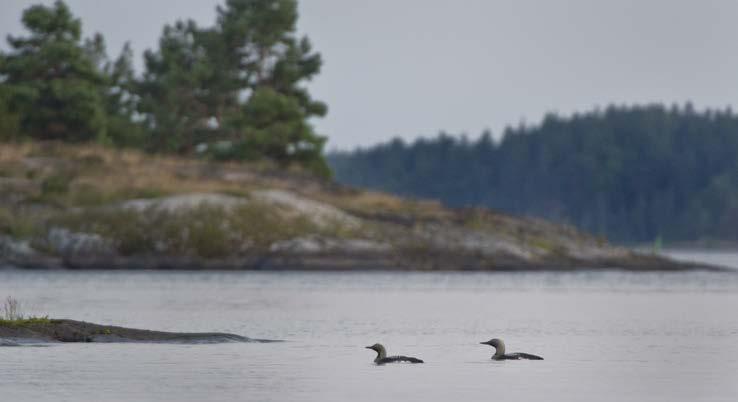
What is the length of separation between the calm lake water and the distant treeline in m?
35.4

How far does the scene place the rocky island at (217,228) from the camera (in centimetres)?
8781

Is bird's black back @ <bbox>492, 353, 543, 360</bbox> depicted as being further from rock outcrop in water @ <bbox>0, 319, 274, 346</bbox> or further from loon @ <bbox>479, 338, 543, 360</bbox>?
rock outcrop in water @ <bbox>0, 319, 274, 346</bbox>

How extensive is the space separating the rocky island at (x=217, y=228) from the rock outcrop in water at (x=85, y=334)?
47.7 meters

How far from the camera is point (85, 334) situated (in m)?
39.0

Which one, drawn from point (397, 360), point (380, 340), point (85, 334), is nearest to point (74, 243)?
point (380, 340)

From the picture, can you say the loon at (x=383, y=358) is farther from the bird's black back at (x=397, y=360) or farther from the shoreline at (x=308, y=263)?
the shoreline at (x=308, y=263)

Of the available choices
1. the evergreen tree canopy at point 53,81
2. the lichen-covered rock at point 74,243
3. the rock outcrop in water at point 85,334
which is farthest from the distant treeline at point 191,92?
the rock outcrop in water at point 85,334

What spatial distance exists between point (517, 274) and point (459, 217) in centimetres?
753

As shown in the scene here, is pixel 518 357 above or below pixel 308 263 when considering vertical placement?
below

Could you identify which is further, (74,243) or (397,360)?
(74,243)

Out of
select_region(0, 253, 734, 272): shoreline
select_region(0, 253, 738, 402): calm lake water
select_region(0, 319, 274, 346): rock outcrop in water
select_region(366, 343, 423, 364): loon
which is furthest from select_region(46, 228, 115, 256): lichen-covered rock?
select_region(366, 343, 423, 364): loon

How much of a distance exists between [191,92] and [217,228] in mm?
50007

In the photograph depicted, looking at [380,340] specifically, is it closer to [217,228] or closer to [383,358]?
[383,358]

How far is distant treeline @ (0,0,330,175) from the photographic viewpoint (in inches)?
4481
